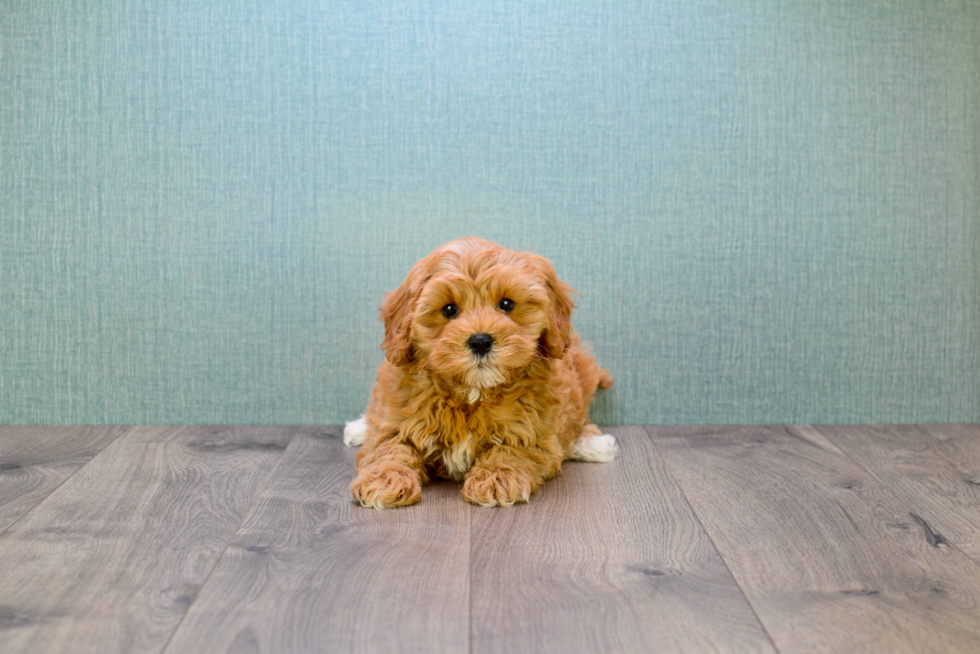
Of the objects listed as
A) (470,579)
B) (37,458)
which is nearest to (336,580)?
(470,579)

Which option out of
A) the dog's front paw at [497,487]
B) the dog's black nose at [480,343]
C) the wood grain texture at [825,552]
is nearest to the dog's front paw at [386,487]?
the dog's front paw at [497,487]

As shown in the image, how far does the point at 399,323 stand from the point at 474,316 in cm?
22

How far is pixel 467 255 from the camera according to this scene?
6.31 ft

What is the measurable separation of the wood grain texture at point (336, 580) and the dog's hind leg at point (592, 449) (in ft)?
1.49

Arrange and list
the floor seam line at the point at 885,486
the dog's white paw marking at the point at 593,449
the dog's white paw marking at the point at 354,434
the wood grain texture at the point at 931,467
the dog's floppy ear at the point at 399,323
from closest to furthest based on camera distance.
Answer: the floor seam line at the point at 885,486 → the wood grain texture at the point at 931,467 → the dog's floppy ear at the point at 399,323 → the dog's white paw marking at the point at 593,449 → the dog's white paw marking at the point at 354,434

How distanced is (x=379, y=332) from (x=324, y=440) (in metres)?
0.38

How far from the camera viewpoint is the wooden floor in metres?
1.31

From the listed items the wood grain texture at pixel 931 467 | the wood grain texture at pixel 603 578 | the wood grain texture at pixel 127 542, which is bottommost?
the wood grain texture at pixel 127 542

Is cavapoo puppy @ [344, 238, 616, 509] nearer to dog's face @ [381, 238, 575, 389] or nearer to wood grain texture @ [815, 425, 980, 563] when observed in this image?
dog's face @ [381, 238, 575, 389]

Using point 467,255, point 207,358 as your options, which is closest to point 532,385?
point 467,255

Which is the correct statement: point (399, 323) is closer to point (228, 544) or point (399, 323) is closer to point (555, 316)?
point (555, 316)

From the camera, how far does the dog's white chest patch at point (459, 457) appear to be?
6.64ft

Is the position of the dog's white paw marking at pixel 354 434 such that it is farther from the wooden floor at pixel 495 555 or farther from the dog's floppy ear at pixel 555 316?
the dog's floppy ear at pixel 555 316

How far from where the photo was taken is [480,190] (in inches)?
100.0
